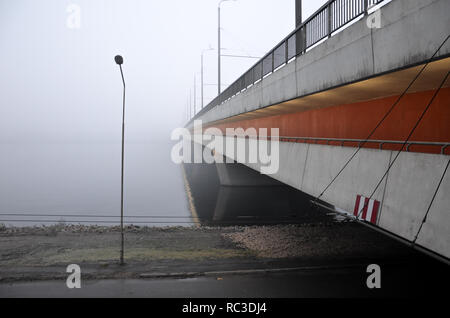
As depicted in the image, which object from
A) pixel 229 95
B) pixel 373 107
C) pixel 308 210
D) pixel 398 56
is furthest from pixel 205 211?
pixel 398 56

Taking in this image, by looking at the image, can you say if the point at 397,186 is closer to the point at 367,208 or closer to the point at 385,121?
the point at 367,208

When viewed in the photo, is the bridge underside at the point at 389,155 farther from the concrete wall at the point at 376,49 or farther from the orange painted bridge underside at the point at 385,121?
the concrete wall at the point at 376,49

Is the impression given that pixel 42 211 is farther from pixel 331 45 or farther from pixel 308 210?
pixel 331 45

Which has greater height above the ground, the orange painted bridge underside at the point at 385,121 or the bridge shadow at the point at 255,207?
the orange painted bridge underside at the point at 385,121

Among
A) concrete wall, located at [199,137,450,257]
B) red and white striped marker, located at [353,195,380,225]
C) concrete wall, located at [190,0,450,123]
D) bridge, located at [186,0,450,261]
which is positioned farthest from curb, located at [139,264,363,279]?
concrete wall, located at [190,0,450,123]

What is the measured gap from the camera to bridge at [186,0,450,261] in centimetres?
486

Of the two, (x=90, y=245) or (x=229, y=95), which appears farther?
(x=229, y=95)

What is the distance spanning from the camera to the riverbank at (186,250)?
36.3ft

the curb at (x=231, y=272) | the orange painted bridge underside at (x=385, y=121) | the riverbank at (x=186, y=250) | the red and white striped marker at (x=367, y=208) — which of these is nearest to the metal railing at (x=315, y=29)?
the orange painted bridge underside at (x=385, y=121)

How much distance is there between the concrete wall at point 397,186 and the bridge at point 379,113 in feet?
0.05

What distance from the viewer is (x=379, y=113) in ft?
25.0

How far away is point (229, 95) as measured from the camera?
904 inches

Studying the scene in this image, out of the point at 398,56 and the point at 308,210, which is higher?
the point at 398,56
